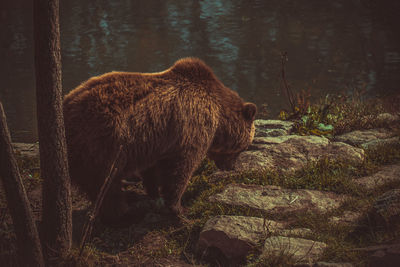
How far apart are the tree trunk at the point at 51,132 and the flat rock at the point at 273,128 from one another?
372 cm

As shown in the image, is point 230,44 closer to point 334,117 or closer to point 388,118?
point 334,117

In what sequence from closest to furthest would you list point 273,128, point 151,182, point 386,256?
point 386,256, point 151,182, point 273,128

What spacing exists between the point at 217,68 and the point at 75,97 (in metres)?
8.71

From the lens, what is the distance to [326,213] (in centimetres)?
359

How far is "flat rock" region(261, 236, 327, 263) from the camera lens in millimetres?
2793

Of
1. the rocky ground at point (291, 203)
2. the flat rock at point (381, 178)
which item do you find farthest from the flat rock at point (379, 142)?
the flat rock at point (381, 178)

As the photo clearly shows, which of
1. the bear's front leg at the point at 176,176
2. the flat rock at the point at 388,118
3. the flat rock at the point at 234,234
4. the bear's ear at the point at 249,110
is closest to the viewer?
the flat rock at the point at 234,234

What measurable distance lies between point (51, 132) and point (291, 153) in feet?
10.6

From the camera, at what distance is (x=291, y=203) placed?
385 centimetres

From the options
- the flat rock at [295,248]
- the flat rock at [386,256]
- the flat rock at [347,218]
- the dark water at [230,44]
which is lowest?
the dark water at [230,44]

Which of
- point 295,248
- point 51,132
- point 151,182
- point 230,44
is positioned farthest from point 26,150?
point 230,44

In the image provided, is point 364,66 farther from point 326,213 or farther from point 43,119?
point 43,119

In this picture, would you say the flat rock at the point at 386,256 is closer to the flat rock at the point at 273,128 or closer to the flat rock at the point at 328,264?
the flat rock at the point at 328,264

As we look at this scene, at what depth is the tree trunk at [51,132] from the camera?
261 cm
